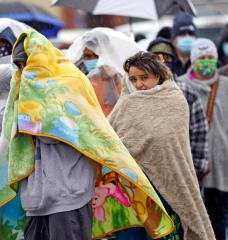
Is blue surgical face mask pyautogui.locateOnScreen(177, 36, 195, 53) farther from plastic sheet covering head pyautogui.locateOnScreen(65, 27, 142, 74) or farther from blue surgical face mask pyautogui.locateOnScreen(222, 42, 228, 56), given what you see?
plastic sheet covering head pyautogui.locateOnScreen(65, 27, 142, 74)

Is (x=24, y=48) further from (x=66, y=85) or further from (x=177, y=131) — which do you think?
(x=177, y=131)

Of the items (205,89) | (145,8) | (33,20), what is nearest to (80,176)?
(205,89)

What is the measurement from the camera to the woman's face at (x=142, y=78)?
6.86m

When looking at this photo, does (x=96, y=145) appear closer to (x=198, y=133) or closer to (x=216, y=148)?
(x=198, y=133)

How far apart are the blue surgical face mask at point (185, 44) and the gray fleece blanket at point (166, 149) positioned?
407 centimetres

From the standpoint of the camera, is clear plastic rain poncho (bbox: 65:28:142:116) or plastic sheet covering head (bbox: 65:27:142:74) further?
plastic sheet covering head (bbox: 65:27:142:74)

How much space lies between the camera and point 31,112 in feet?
19.2

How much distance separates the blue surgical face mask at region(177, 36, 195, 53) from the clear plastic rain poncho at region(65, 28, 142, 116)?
2022mm

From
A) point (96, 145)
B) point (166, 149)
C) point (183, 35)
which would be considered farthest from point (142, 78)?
point (183, 35)

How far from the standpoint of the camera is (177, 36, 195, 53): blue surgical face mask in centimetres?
1084

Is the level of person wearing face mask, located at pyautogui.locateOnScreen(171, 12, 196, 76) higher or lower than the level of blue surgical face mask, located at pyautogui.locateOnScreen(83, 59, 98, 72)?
lower

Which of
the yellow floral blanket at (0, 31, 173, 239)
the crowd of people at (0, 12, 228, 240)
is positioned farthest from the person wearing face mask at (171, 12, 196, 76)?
the yellow floral blanket at (0, 31, 173, 239)

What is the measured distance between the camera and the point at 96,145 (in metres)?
5.88

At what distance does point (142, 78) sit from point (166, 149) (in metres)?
0.55
